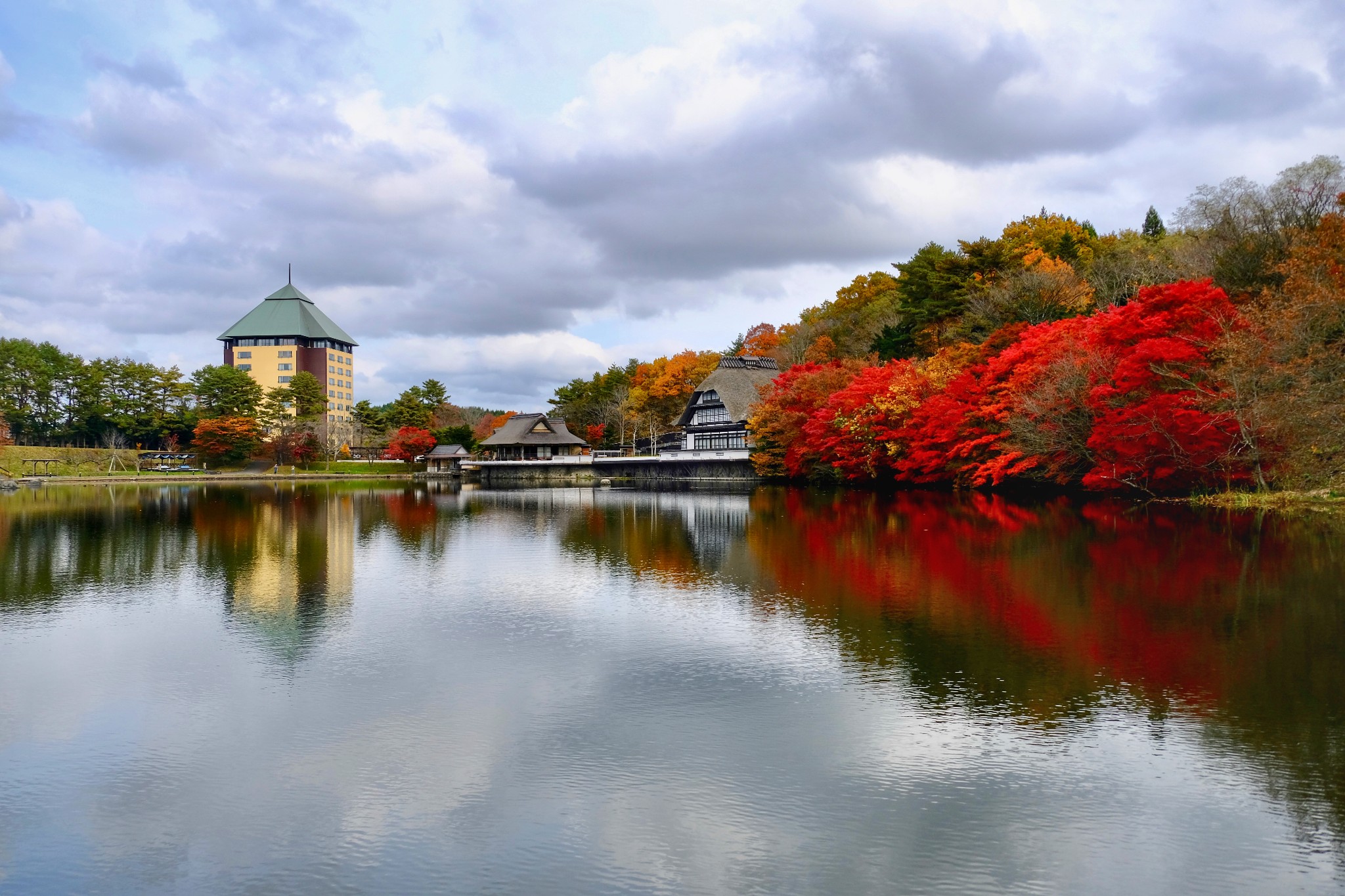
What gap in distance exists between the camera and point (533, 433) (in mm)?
64500

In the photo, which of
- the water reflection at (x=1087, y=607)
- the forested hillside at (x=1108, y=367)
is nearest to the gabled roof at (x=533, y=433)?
the forested hillside at (x=1108, y=367)

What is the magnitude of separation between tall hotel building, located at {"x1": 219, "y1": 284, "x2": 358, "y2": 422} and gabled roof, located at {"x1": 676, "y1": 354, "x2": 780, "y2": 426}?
172 feet

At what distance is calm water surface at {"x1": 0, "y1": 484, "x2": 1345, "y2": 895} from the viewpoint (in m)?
4.89

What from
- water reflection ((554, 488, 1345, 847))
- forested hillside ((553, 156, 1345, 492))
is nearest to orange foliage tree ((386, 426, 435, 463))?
forested hillside ((553, 156, 1345, 492))

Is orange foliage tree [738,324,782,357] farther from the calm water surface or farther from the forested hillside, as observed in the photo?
the calm water surface

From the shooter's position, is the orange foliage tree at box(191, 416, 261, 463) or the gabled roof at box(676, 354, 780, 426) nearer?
the gabled roof at box(676, 354, 780, 426)

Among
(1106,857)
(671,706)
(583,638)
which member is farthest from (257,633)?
(1106,857)

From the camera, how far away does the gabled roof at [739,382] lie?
5516cm

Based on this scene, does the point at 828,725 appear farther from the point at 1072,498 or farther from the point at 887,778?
the point at 1072,498

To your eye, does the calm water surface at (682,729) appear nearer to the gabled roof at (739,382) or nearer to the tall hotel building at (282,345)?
the gabled roof at (739,382)

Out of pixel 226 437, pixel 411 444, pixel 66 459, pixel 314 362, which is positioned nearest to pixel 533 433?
pixel 411 444

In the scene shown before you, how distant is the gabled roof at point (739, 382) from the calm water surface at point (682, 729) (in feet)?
132

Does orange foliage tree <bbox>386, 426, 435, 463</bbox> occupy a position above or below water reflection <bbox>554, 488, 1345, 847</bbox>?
above

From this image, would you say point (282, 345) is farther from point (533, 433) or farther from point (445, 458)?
point (533, 433)
